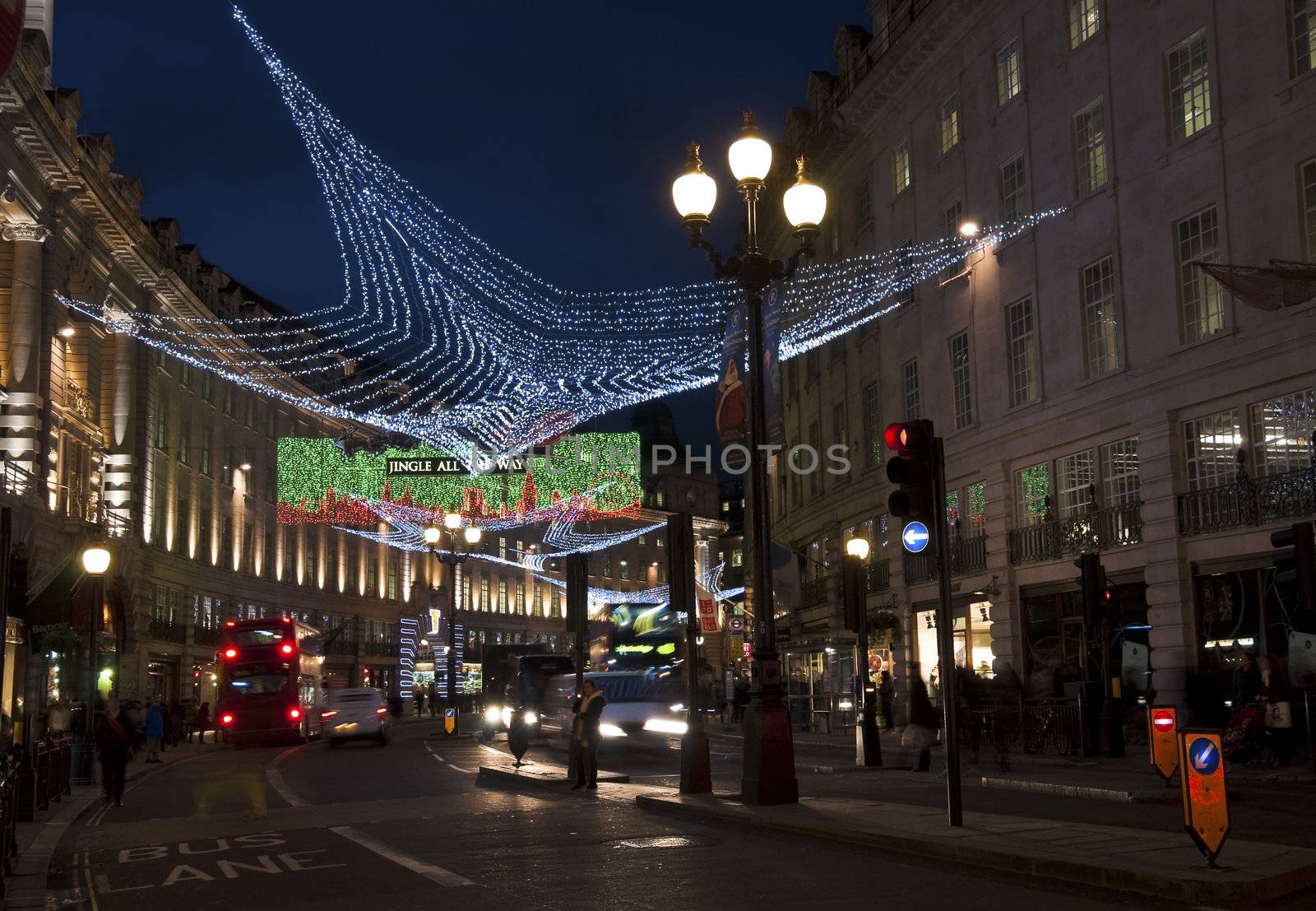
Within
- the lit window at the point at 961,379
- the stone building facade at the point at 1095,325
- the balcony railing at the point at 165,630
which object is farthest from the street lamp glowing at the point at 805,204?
the balcony railing at the point at 165,630

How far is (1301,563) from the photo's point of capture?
1311cm

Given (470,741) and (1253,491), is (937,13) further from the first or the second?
(470,741)

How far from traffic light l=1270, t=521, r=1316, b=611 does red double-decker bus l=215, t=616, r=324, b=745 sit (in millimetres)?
33012

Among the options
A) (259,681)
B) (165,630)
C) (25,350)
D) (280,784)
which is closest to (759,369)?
(280,784)

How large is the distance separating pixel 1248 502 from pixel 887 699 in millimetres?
11703

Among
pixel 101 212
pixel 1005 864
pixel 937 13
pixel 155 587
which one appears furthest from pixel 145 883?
pixel 155 587

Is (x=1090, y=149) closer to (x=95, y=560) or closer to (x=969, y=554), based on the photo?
(x=969, y=554)

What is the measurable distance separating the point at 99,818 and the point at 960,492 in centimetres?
2139

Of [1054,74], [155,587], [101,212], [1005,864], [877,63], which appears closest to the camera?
[1005,864]

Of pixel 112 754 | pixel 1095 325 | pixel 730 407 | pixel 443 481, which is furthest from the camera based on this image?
pixel 443 481

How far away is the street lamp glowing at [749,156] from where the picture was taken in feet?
50.9

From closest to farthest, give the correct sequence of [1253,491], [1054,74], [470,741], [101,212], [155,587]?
[1253,491] → [1054,74] → [470,741] → [101,212] → [155,587]

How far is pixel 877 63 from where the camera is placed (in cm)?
3656

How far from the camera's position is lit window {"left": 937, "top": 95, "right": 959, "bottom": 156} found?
1325 inches
